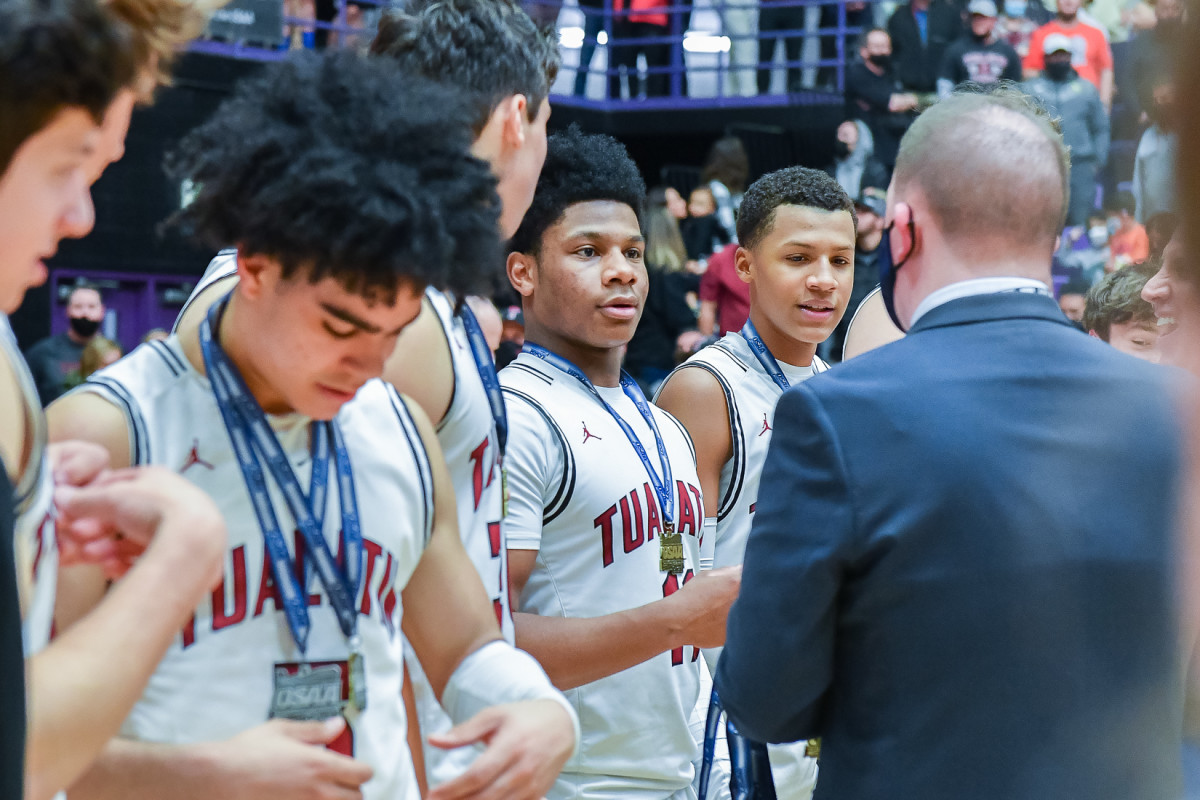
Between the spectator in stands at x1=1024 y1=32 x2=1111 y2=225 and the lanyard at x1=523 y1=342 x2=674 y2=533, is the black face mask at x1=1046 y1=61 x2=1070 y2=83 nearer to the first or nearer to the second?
the spectator in stands at x1=1024 y1=32 x2=1111 y2=225

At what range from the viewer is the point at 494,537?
2398 millimetres

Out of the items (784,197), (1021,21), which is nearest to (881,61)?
(1021,21)

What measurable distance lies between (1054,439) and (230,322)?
51.2 inches

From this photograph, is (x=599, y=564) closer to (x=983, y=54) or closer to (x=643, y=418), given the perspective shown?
(x=643, y=418)

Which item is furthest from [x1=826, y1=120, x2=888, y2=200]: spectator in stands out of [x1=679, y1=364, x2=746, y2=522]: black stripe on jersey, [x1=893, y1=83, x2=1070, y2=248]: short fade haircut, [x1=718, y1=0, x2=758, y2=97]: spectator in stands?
[x1=893, y1=83, x2=1070, y2=248]: short fade haircut

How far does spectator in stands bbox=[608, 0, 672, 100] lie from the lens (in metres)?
15.1

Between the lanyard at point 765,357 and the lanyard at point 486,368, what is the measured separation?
173 cm

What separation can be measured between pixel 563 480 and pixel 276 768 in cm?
164

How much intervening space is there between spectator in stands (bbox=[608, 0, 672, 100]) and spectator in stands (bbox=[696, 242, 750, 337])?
19.9 feet

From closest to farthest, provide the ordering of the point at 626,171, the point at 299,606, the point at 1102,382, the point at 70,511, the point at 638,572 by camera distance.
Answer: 1. the point at 70,511
2. the point at 299,606
3. the point at 1102,382
4. the point at 638,572
5. the point at 626,171

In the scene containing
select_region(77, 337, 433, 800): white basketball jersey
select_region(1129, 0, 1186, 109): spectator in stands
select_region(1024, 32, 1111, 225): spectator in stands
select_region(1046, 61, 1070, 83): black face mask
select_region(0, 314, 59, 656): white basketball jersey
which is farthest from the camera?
select_region(1046, 61, 1070, 83): black face mask

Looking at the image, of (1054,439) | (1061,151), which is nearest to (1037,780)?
(1054,439)

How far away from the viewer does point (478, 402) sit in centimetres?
237

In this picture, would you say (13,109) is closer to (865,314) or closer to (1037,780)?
(1037,780)
